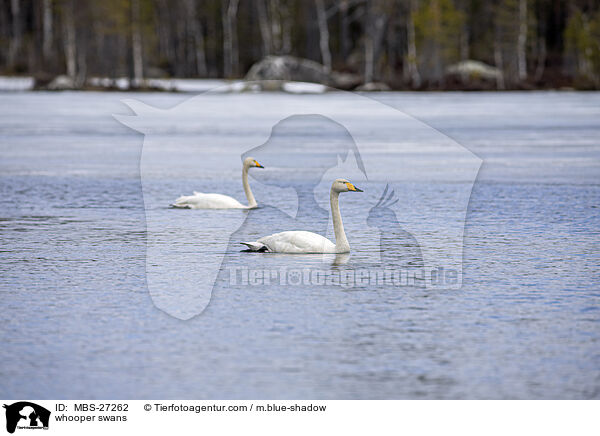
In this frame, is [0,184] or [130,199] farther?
[0,184]

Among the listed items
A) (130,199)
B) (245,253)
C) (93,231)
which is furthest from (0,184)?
(245,253)

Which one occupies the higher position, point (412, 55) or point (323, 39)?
point (323, 39)

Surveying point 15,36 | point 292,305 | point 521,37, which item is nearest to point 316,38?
point 521,37

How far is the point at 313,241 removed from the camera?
9289 millimetres

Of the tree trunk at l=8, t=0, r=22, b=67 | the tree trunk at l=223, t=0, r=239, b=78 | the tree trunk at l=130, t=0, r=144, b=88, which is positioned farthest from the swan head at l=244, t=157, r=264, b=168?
the tree trunk at l=8, t=0, r=22, b=67

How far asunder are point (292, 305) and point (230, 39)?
5011 centimetres

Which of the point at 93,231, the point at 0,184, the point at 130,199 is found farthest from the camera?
the point at 0,184

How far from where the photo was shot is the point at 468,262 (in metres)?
9.11

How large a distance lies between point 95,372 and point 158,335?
2.76 ft

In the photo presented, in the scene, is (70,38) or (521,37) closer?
(521,37)

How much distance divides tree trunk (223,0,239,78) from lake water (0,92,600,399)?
41.7 m

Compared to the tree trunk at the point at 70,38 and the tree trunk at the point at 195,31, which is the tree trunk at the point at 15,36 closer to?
the tree trunk at the point at 70,38

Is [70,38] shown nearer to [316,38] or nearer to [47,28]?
[47,28]
